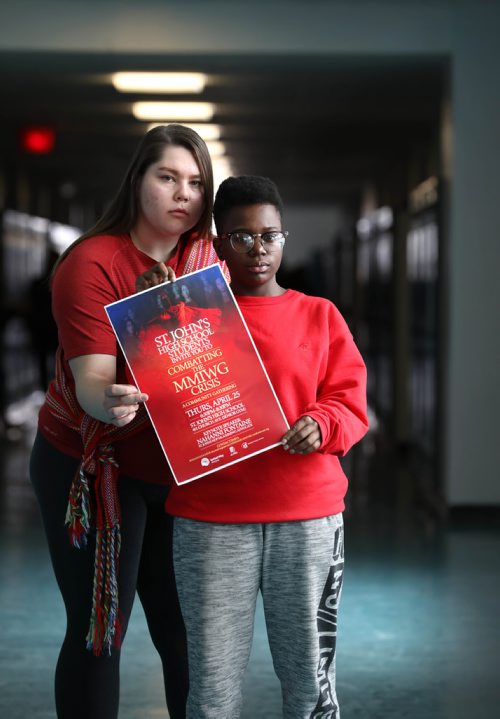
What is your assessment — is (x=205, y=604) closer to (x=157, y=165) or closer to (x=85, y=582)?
(x=85, y=582)

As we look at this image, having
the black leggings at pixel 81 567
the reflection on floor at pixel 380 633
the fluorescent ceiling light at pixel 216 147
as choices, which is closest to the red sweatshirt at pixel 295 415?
the black leggings at pixel 81 567

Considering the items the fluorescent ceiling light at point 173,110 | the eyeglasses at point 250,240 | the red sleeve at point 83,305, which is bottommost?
the red sleeve at point 83,305

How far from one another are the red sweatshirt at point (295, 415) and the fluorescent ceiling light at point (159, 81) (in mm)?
4734

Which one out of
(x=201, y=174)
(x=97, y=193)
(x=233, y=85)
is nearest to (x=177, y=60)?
(x=233, y=85)

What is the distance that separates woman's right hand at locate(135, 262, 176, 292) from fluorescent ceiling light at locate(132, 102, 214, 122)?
6.08 meters

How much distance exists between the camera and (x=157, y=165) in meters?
1.98

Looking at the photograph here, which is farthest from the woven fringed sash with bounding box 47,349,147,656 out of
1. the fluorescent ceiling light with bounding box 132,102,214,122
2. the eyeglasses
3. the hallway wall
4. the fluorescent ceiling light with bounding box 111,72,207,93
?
the fluorescent ceiling light with bounding box 132,102,214,122

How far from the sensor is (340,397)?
6.38 feet

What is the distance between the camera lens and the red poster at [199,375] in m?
1.87

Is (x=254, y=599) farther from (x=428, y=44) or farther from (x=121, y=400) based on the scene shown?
(x=428, y=44)

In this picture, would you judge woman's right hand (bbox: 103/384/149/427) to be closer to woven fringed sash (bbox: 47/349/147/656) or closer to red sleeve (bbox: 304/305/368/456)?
woven fringed sash (bbox: 47/349/147/656)

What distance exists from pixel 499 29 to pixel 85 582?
4504mm

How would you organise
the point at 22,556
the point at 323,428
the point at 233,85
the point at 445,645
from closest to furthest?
the point at 323,428 → the point at 445,645 → the point at 22,556 → the point at 233,85

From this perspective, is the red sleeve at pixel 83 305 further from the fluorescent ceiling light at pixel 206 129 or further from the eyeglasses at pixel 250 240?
the fluorescent ceiling light at pixel 206 129
